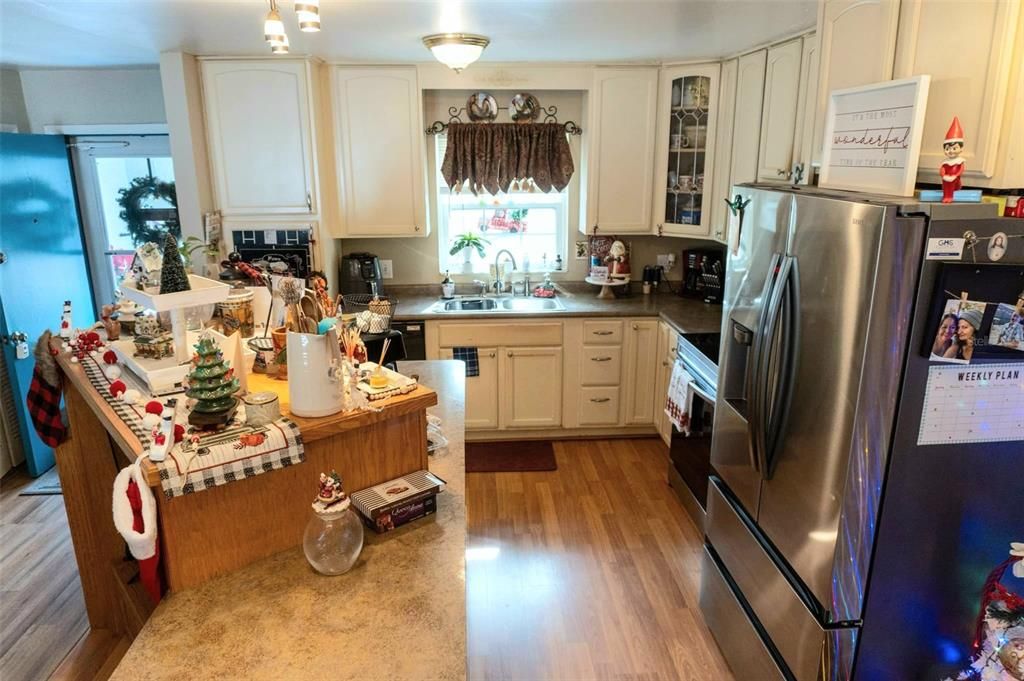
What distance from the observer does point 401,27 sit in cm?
277

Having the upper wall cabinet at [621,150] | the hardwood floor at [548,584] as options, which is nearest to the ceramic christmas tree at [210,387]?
the hardwood floor at [548,584]

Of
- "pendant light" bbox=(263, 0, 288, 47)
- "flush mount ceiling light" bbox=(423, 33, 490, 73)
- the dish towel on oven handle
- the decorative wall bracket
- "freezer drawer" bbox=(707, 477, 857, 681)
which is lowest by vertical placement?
"freezer drawer" bbox=(707, 477, 857, 681)

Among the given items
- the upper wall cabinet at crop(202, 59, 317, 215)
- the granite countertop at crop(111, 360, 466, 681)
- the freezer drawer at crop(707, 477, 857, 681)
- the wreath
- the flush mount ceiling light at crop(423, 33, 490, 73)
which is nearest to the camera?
the granite countertop at crop(111, 360, 466, 681)

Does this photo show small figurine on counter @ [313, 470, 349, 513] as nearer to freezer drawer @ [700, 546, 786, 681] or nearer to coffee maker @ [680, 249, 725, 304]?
freezer drawer @ [700, 546, 786, 681]

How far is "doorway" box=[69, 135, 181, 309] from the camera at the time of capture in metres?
4.12

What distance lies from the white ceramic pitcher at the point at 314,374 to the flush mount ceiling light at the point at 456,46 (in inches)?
72.6

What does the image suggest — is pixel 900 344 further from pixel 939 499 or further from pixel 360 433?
pixel 360 433

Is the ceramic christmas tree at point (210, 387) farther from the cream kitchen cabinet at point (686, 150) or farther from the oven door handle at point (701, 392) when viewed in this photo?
the cream kitchen cabinet at point (686, 150)

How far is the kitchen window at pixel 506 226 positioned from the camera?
14.4 ft

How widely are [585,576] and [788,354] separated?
4.99 feet

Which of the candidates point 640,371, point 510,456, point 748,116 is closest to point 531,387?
point 510,456

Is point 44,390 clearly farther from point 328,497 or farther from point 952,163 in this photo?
point 952,163

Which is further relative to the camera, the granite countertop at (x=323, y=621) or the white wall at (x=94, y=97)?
the white wall at (x=94, y=97)

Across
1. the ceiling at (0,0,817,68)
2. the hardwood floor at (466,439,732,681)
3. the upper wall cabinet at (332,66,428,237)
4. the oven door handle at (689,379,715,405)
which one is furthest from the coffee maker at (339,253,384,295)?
the oven door handle at (689,379,715,405)
